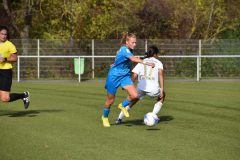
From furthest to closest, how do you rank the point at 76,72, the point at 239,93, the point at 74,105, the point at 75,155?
the point at 76,72 < the point at 239,93 < the point at 74,105 < the point at 75,155

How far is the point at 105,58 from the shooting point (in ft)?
127

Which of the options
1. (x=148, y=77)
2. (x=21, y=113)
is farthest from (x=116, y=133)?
(x=21, y=113)

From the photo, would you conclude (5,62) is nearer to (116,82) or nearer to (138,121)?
(116,82)

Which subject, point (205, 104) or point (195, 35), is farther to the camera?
point (195, 35)

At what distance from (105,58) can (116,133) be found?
2626 centimetres

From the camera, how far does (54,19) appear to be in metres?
42.3

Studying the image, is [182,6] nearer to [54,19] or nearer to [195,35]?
[195,35]

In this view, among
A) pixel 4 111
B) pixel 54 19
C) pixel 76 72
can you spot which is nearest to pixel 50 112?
pixel 4 111

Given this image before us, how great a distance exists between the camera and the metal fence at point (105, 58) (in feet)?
126

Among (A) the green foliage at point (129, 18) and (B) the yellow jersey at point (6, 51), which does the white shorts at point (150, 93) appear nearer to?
(B) the yellow jersey at point (6, 51)

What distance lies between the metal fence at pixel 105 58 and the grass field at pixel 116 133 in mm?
18228

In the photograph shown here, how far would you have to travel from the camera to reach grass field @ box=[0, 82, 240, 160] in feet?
32.7

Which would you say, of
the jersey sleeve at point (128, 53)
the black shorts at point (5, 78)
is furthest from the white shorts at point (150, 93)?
the black shorts at point (5, 78)

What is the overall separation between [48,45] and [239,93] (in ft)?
51.7
